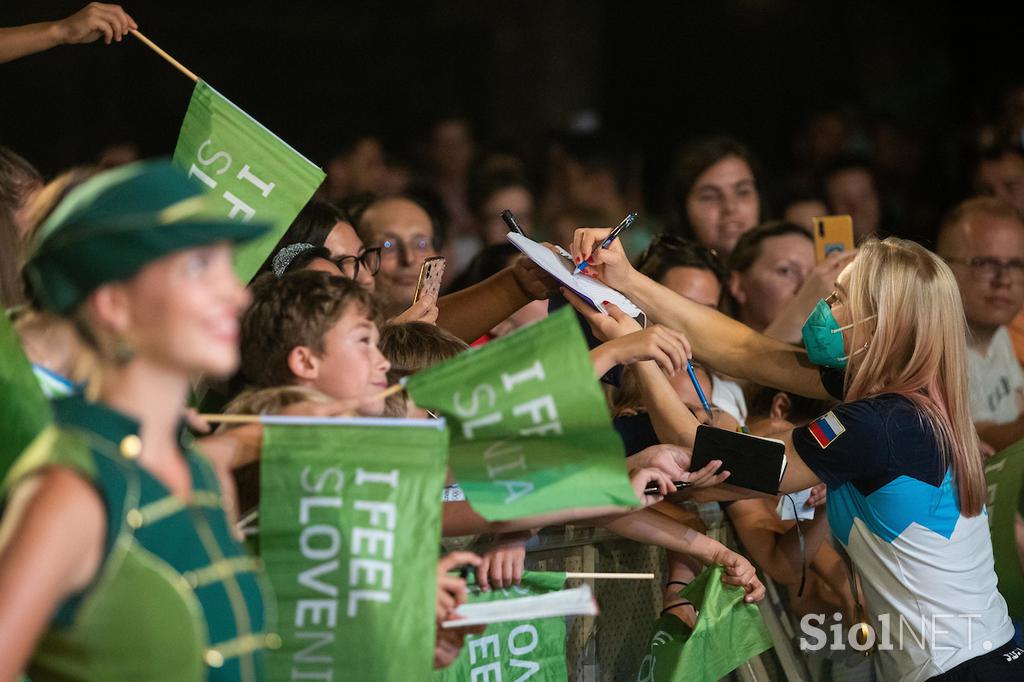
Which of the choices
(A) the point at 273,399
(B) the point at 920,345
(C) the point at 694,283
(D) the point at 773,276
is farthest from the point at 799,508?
(A) the point at 273,399

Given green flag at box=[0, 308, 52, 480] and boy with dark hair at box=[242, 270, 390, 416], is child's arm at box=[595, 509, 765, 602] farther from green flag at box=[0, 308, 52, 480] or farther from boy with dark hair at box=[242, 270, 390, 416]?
green flag at box=[0, 308, 52, 480]

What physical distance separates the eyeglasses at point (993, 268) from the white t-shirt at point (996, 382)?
0.73 feet

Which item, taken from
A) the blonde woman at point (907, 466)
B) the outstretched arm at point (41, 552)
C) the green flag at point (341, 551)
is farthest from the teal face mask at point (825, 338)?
the outstretched arm at point (41, 552)

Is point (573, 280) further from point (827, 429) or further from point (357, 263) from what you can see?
point (827, 429)

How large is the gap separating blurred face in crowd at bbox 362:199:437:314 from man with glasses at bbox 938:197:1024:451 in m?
2.10

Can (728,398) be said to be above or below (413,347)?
above

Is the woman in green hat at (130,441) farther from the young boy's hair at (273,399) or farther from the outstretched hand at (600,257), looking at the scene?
the outstretched hand at (600,257)

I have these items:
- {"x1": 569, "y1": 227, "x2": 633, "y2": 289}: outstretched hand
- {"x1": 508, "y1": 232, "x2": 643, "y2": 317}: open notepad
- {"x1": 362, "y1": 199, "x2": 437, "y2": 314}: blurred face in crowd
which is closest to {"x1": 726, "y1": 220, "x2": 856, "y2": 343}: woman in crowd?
{"x1": 362, "y1": 199, "x2": 437, "y2": 314}: blurred face in crowd

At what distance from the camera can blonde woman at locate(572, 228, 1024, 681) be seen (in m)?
3.57

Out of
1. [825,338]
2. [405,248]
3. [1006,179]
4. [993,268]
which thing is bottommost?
[825,338]

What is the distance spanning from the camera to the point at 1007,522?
446 centimetres

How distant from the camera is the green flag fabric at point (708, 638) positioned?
12.4 feet

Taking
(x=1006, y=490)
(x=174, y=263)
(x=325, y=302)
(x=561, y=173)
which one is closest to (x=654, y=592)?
(x=1006, y=490)

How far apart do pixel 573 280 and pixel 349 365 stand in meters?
0.97
